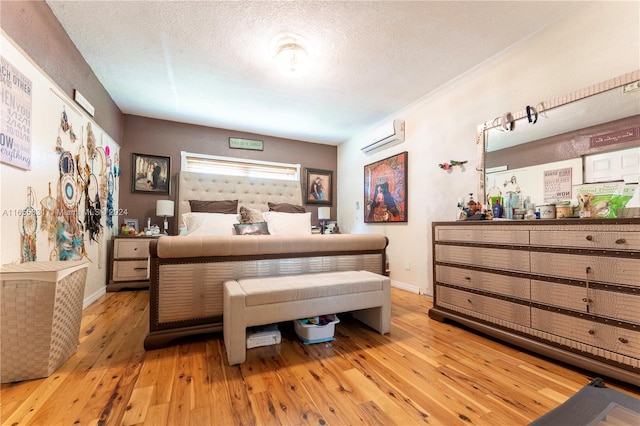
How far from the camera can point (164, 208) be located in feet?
12.5

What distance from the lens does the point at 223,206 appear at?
4.04 metres

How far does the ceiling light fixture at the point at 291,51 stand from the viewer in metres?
2.30

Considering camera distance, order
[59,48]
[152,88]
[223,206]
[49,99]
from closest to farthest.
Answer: [49,99], [59,48], [152,88], [223,206]

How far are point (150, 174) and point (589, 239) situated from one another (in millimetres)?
4991

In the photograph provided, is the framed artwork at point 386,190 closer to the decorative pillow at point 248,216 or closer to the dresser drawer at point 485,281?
the dresser drawer at point 485,281

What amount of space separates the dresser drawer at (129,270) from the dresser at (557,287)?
367cm

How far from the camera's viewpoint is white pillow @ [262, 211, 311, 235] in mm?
3621

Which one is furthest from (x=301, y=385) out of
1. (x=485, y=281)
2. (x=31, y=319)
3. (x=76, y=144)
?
(x=76, y=144)

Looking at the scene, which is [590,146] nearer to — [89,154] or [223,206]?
[223,206]

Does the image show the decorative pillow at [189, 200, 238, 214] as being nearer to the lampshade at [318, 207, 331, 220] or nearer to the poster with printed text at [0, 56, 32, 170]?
the lampshade at [318, 207, 331, 220]

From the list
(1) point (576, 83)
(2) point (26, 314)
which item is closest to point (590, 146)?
(1) point (576, 83)

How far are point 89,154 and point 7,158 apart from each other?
1.32 metres

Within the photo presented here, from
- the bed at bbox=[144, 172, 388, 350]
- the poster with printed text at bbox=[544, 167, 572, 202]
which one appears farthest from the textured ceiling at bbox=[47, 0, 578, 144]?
the bed at bbox=[144, 172, 388, 350]

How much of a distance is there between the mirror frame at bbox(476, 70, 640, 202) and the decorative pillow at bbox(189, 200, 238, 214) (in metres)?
3.30
